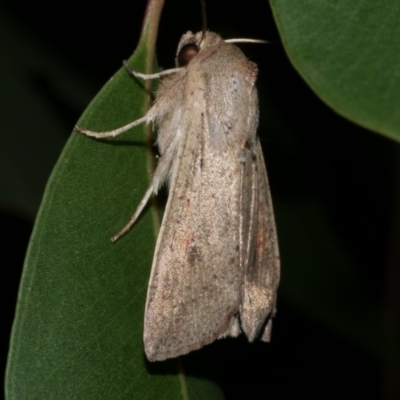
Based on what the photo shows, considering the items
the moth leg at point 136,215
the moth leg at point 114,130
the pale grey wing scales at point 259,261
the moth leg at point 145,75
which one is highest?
the moth leg at point 145,75

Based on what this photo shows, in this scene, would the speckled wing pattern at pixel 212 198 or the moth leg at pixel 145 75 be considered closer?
the moth leg at pixel 145 75

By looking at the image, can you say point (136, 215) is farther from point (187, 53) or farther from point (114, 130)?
point (187, 53)

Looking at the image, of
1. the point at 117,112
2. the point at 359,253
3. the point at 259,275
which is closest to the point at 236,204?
the point at 259,275

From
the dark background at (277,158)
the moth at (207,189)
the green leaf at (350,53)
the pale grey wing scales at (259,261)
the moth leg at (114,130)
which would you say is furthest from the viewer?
the dark background at (277,158)

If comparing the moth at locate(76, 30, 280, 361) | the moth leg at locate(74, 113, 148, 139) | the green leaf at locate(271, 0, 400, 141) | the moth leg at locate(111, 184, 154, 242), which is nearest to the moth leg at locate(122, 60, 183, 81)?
the moth at locate(76, 30, 280, 361)

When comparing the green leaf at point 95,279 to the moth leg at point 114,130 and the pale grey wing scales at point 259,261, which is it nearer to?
the moth leg at point 114,130

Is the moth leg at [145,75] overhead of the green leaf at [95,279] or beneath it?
overhead

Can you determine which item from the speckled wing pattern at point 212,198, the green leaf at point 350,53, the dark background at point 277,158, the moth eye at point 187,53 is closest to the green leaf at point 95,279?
the speckled wing pattern at point 212,198
